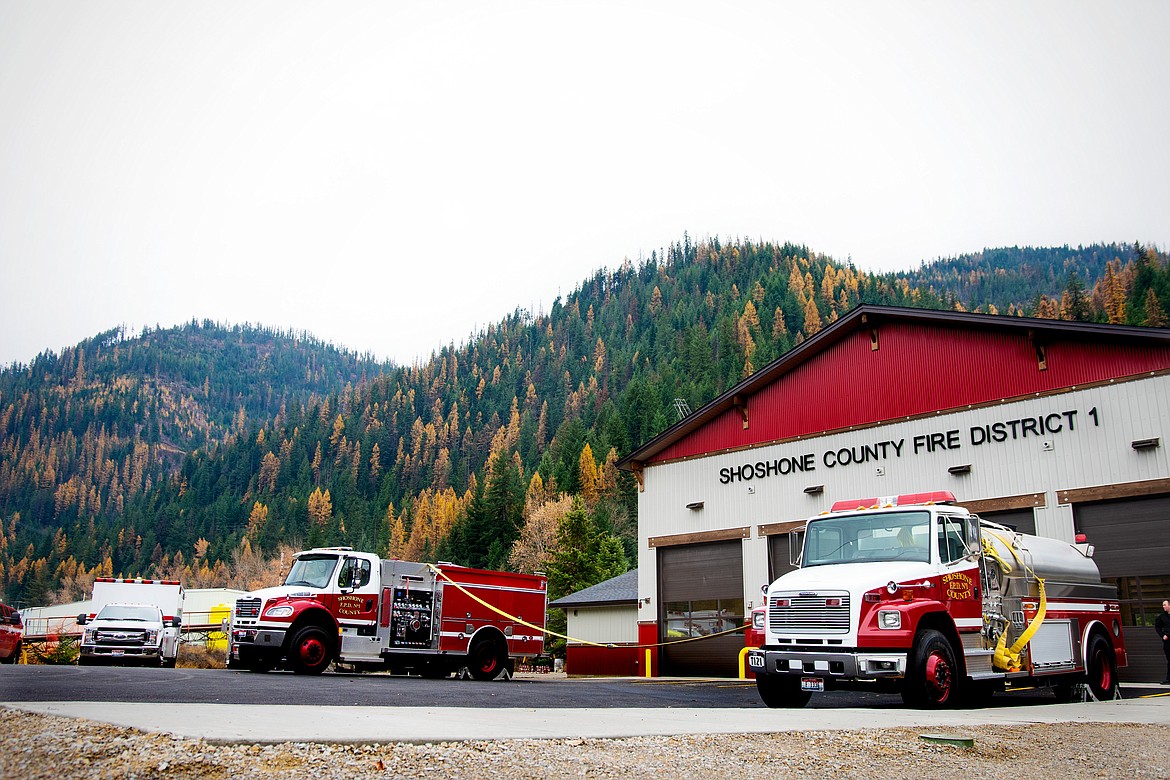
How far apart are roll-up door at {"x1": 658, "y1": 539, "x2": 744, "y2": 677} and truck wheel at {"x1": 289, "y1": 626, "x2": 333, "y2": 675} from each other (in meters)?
11.8

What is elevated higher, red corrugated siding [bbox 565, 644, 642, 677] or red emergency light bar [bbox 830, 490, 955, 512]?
red emergency light bar [bbox 830, 490, 955, 512]

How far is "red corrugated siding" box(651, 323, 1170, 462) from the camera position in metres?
22.3

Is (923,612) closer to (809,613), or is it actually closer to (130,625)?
(809,613)

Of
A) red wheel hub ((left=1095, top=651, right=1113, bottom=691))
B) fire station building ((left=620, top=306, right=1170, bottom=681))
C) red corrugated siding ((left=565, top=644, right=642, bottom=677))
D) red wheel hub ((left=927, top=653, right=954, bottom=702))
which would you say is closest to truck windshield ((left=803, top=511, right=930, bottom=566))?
red wheel hub ((left=927, top=653, right=954, bottom=702))

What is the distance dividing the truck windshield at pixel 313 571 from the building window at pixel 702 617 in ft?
41.0

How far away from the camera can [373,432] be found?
189750mm

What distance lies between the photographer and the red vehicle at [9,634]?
24.2 m

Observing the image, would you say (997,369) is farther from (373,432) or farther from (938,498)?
(373,432)

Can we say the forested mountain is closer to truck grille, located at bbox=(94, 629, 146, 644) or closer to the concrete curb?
truck grille, located at bbox=(94, 629, 146, 644)

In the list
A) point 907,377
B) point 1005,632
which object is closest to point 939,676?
point 1005,632

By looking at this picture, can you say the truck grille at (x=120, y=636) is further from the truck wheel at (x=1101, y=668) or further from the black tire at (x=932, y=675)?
the truck wheel at (x=1101, y=668)

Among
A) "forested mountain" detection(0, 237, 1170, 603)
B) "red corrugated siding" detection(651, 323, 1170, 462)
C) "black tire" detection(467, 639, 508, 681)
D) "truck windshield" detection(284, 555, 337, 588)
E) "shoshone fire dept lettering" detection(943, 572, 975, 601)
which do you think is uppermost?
"forested mountain" detection(0, 237, 1170, 603)

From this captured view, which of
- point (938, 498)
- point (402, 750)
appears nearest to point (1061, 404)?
point (938, 498)

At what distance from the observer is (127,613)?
2873 cm
